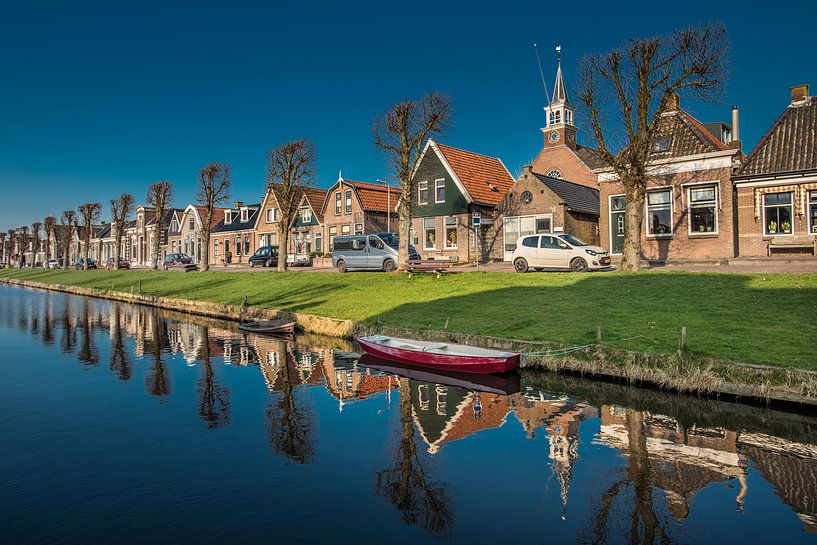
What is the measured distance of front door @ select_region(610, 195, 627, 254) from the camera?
3097 cm

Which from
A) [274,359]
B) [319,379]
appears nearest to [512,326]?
[319,379]

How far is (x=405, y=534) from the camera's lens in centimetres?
679

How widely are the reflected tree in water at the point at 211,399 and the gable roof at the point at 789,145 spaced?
26084 millimetres

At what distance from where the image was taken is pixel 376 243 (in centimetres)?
3450

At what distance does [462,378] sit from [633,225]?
13.6 m

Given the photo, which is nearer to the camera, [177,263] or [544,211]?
[544,211]

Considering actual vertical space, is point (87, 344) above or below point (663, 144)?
below

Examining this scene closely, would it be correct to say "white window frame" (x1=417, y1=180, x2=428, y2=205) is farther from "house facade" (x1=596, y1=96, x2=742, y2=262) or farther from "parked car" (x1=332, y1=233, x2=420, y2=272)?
"house facade" (x1=596, y1=96, x2=742, y2=262)

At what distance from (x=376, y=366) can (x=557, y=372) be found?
529 cm

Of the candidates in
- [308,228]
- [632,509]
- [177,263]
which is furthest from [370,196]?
[632,509]

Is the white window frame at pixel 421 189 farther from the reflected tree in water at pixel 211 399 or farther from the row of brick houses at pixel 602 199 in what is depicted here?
the reflected tree in water at pixel 211 399

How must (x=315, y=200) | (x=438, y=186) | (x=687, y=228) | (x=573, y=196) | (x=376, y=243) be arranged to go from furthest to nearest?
1. (x=315, y=200)
2. (x=438, y=186)
3. (x=573, y=196)
4. (x=376, y=243)
5. (x=687, y=228)

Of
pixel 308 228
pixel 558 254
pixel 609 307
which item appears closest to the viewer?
pixel 609 307

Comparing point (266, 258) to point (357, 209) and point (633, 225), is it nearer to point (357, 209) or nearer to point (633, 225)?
point (357, 209)
